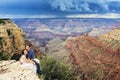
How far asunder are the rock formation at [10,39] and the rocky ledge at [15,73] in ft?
62.7

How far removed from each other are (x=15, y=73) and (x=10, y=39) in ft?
87.0

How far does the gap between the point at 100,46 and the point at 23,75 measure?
574ft

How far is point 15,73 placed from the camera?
1045 inches

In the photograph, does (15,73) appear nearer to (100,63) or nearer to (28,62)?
(28,62)

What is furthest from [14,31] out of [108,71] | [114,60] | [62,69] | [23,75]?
[114,60]

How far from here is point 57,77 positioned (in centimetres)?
4647

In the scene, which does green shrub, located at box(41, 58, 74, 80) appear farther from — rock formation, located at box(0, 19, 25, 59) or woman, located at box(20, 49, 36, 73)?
woman, located at box(20, 49, 36, 73)

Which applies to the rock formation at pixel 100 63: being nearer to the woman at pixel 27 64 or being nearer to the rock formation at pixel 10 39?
the rock formation at pixel 10 39

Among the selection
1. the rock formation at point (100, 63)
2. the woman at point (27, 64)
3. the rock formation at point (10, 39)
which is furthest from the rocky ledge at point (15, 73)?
the rock formation at point (100, 63)

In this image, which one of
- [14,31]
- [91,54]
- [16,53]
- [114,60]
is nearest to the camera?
[16,53]

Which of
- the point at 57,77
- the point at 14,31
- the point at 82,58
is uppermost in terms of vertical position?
the point at 14,31

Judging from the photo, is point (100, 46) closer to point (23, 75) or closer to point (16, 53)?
point (16, 53)

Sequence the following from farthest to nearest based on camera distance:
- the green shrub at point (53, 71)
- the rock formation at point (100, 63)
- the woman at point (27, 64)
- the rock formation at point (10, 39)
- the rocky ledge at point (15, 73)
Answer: the rock formation at point (100, 63) < the rock formation at point (10, 39) < the green shrub at point (53, 71) < the woman at point (27, 64) < the rocky ledge at point (15, 73)

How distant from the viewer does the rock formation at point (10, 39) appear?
4944 centimetres
